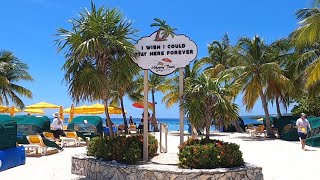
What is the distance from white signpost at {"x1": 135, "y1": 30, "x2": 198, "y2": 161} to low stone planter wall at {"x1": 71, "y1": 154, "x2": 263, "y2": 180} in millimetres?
1848

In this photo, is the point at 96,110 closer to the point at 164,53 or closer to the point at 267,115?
the point at 267,115

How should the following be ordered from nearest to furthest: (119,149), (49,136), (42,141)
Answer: (119,149), (42,141), (49,136)

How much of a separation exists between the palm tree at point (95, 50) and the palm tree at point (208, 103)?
1.96m

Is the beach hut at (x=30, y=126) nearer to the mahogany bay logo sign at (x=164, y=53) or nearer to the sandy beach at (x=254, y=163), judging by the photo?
the sandy beach at (x=254, y=163)

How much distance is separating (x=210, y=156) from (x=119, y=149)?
2192 mm

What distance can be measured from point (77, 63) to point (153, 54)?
2.02 meters

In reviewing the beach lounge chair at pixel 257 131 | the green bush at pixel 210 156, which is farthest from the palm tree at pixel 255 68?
the green bush at pixel 210 156

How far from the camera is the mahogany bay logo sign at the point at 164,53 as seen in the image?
9.59m

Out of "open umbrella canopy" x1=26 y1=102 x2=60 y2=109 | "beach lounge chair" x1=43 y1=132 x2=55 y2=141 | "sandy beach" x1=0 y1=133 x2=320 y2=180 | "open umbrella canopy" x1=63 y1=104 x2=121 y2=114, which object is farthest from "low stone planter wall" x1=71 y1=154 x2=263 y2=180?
"open umbrella canopy" x1=26 y1=102 x2=60 y2=109

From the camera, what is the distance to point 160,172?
7797 mm

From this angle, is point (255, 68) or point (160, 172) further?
point (255, 68)

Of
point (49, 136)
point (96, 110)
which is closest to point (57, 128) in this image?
point (49, 136)

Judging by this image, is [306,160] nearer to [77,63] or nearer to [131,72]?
[131,72]

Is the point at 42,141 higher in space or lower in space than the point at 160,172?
higher
